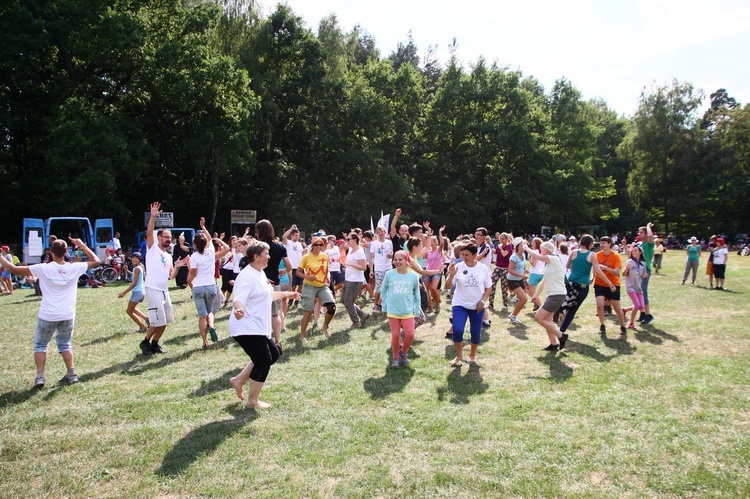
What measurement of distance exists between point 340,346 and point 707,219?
53.3m

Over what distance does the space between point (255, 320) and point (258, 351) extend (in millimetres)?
333

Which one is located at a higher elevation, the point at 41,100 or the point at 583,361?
the point at 41,100

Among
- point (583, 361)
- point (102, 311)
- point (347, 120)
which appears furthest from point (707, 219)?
point (102, 311)

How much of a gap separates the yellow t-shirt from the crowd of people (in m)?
0.02

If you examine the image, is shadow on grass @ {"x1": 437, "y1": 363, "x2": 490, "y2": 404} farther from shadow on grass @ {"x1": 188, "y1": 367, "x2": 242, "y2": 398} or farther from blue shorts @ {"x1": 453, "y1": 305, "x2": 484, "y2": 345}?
shadow on grass @ {"x1": 188, "y1": 367, "x2": 242, "y2": 398}

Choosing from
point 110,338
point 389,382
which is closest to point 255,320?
point 389,382

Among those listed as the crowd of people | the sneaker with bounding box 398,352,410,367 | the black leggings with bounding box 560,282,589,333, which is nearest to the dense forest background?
the crowd of people

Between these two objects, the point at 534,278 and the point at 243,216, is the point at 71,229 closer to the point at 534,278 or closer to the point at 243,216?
the point at 243,216

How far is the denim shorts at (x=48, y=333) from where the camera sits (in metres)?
6.02

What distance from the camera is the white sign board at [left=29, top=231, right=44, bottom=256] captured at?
60.7ft

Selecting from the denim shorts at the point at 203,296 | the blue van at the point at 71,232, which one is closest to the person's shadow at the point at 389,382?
the denim shorts at the point at 203,296

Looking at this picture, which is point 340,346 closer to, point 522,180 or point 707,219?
point 522,180

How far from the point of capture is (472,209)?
38.1 metres

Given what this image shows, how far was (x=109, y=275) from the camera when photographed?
1869cm
